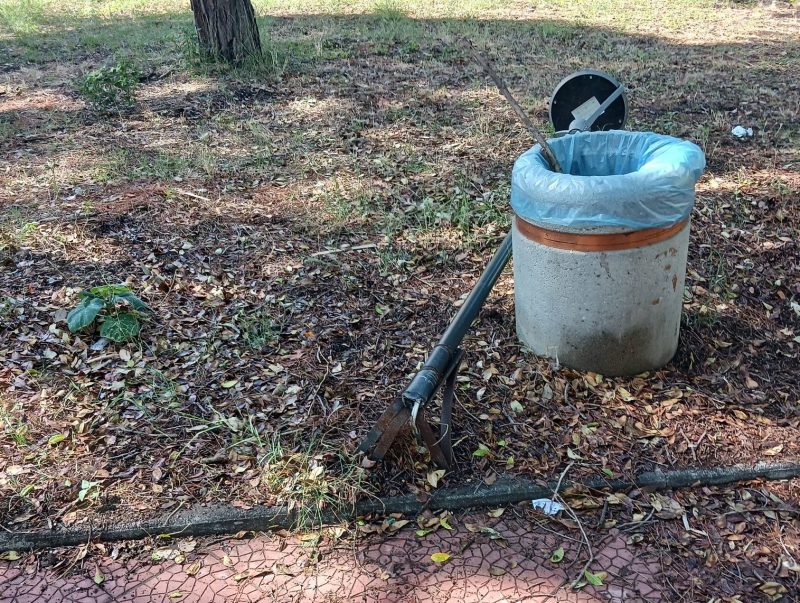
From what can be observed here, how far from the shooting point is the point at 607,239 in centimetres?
304

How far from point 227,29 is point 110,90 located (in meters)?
Result: 1.49

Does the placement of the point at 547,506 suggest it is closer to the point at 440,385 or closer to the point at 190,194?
the point at 440,385

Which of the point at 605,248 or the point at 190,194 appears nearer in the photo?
the point at 605,248

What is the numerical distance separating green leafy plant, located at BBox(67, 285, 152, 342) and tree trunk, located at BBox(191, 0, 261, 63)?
4.94 metres

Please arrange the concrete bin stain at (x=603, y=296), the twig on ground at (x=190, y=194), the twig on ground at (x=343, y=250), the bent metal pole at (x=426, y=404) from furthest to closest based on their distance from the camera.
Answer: the twig on ground at (x=190, y=194)
the twig on ground at (x=343, y=250)
the concrete bin stain at (x=603, y=296)
the bent metal pole at (x=426, y=404)

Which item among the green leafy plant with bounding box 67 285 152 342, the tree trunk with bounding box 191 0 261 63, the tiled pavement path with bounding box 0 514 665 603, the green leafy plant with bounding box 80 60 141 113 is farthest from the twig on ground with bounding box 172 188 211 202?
the tree trunk with bounding box 191 0 261 63

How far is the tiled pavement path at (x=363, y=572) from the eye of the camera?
8.21 ft

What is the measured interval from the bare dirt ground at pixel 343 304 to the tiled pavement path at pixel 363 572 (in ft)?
0.31

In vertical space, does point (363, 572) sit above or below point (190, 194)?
below

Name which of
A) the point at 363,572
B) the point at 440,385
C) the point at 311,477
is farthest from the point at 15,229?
the point at 363,572

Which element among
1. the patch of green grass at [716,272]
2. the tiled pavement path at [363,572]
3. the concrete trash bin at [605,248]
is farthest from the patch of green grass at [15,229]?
the patch of green grass at [716,272]

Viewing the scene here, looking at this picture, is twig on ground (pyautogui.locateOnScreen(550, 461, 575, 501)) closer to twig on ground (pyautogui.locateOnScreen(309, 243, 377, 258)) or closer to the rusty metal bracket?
the rusty metal bracket

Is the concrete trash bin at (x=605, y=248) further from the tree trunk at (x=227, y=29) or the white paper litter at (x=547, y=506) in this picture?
the tree trunk at (x=227, y=29)

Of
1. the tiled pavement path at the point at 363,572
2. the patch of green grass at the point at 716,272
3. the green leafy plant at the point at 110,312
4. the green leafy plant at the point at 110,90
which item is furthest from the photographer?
the green leafy plant at the point at 110,90
